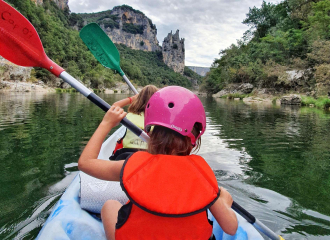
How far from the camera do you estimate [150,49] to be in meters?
144

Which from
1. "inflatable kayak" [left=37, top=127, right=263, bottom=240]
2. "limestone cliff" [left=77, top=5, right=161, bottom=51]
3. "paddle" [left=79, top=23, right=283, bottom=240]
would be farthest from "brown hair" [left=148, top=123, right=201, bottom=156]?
"limestone cliff" [left=77, top=5, right=161, bottom=51]

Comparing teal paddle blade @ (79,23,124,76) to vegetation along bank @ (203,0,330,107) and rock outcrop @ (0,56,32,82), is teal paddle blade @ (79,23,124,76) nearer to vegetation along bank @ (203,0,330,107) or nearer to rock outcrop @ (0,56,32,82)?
vegetation along bank @ (203,0,330,107)

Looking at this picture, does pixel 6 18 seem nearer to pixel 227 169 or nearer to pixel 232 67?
pixel 227 169

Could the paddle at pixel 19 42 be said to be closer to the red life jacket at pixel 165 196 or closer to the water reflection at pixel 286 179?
the red life jacket at pixel 165 196

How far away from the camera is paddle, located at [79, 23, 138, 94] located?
356 cm

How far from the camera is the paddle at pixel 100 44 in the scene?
140 inches

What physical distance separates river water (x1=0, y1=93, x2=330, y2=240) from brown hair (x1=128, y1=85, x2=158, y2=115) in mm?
1279

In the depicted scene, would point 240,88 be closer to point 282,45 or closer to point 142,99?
point 282,45

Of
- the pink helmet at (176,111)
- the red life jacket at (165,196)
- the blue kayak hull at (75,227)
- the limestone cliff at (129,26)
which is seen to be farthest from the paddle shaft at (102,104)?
the limestone cliff at (129,26)

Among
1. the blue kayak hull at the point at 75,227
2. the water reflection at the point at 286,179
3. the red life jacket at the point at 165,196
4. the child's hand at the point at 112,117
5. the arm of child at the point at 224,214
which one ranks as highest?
the child's hand at the point at 112,117

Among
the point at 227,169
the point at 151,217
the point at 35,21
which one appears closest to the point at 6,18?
the point at 151,217

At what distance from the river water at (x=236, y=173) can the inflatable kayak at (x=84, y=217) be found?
439 mm

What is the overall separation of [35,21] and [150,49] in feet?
345

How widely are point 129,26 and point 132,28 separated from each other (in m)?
2.39
